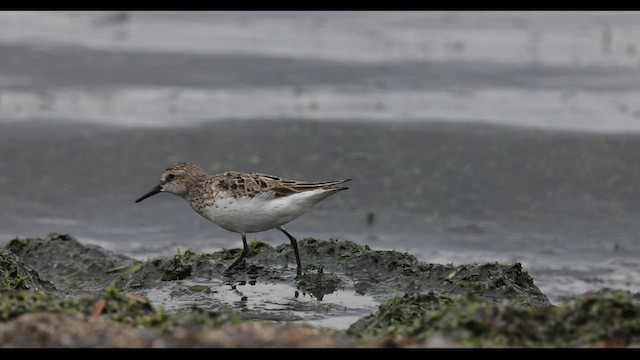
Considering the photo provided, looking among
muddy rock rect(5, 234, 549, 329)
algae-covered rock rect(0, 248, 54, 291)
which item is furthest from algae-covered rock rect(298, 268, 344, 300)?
algae-covered rock rect(0, 248, 54, 291)

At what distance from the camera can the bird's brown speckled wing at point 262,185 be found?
8.57 metres

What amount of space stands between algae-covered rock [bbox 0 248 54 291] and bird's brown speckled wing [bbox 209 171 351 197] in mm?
1603

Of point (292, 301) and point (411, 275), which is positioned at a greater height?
point (411, 275)

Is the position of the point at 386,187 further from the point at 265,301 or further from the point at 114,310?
the point at 114,310

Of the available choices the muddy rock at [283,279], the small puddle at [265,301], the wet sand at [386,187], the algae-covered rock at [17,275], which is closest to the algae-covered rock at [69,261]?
the muddy rock at [283,279]

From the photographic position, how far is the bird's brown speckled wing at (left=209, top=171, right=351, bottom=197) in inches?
337

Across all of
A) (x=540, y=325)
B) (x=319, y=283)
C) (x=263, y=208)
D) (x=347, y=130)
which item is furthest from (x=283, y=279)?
(x=347, y=130)

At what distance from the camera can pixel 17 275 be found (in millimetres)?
7508

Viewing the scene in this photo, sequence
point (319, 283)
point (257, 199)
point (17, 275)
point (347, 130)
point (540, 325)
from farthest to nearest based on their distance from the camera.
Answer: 1. point (347, 130)
2. point (257, 199)
3. point (319, 283)
4. point (17, 275)
5. point (540, 325)

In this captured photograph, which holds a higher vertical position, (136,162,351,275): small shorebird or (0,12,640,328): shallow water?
(0,12,640,328): shallow water

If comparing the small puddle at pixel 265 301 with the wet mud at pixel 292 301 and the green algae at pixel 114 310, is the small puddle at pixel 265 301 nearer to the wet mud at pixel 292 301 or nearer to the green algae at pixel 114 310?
the wet mud at pixel 292 301

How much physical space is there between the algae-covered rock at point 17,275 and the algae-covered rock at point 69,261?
459 millimetres

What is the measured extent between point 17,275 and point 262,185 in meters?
2.05

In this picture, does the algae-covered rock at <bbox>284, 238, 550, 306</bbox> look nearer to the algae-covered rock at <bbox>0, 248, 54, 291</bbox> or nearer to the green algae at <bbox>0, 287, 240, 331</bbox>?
the algae-covered rock at <bbox>0, 248, 54, 291</bbox>
